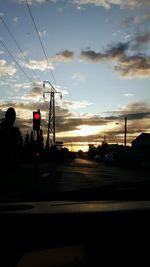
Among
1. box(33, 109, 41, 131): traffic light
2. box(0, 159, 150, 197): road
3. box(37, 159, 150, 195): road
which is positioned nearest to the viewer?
box(0, 159, 150, 197): road

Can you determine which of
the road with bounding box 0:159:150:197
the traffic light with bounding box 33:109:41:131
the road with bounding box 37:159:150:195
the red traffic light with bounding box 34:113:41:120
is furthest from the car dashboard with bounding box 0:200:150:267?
the red traffic light with bounding box 34:113:41:120

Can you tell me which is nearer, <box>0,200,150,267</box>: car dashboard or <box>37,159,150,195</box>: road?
<box>0,200,150,267</box>: car dashboard

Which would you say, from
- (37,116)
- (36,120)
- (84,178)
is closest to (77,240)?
(36,120)

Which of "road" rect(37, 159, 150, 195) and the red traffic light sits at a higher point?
the red traffic light

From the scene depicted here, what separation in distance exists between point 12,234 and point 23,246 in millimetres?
95

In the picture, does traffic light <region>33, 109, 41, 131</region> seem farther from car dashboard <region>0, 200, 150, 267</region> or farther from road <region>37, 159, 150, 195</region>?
car dashboard <region>0, 200, 150, 267</region>

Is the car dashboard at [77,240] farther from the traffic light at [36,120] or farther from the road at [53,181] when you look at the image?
the traffic light at [36,120]

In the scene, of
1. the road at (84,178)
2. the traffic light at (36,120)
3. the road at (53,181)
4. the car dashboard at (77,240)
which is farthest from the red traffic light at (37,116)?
the car dashboard at (77,240)

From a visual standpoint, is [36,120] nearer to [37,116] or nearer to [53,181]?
[37,116]

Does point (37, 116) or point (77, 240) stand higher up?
point (37, 116)

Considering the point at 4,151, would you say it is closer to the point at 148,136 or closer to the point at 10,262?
the point at 10,262

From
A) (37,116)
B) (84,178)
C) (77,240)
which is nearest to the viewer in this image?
(77,240)

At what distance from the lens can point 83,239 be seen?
9.00ft

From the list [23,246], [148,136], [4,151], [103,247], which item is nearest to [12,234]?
[23,246]
